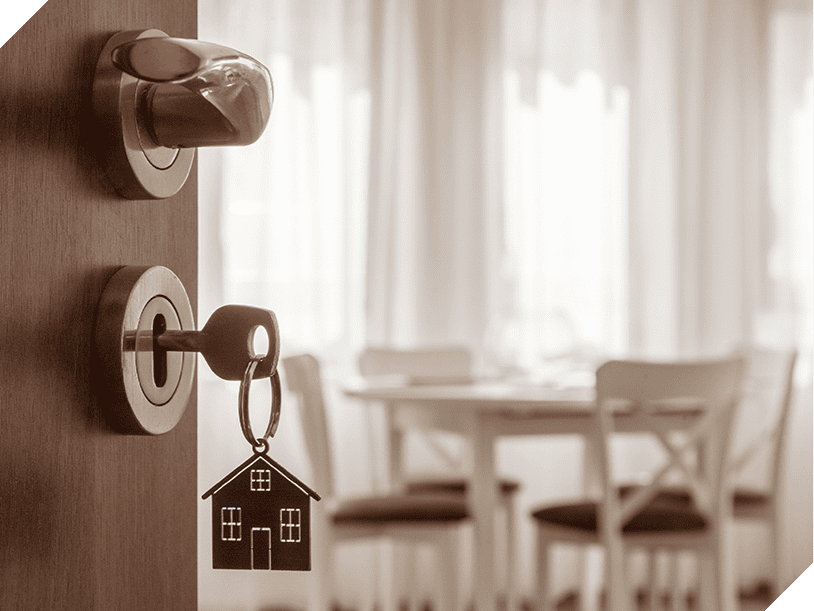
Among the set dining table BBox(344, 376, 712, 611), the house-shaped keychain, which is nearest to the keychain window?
the house-shaped keychain

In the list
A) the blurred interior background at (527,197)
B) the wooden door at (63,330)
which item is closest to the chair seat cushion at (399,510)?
the blurred interior background at (527,197)

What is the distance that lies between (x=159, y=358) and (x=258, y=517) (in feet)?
0.27

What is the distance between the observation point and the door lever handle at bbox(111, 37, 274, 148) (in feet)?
0.99

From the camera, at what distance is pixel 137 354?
36 cm

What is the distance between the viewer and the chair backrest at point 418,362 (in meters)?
2.96

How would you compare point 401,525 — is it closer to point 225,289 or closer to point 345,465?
point 345,465

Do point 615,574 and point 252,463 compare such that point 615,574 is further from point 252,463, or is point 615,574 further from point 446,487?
point 252,463

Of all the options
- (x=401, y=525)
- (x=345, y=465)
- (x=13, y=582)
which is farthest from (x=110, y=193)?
(x=345, y=465)

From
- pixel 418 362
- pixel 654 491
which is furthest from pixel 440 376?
pixel 654 491

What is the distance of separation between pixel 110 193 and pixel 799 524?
3.53 m

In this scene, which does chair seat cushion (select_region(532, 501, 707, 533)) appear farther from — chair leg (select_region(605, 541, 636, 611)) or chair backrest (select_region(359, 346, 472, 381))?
chair backrest (select_region(359, 346, 472, 381))

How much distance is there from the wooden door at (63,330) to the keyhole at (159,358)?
0.03 metres

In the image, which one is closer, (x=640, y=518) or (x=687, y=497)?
(x=640, y=518)

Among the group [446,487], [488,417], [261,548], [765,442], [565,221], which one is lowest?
[446,487]
